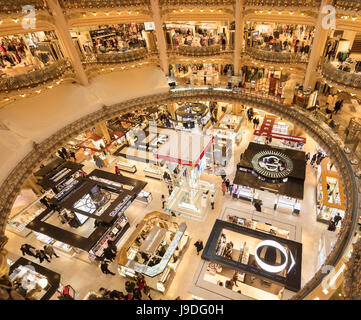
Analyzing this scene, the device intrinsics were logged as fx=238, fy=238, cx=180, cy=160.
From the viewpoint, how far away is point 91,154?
2502 cm

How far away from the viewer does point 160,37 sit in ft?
72.2

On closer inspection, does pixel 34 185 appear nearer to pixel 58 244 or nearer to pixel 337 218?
pixel 58 244

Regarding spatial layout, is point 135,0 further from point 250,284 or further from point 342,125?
A: point 250,284

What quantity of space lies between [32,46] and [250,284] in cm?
2797

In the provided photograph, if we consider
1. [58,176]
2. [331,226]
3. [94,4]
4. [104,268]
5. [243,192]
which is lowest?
[243,192]

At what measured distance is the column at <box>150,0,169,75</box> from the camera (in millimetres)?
20208

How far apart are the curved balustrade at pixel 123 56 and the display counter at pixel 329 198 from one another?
18.4 metres

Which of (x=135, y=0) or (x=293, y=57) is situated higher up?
(x=135, y=0)

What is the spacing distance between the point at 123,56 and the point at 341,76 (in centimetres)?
1731

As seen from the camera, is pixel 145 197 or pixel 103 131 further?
pixel 103 131

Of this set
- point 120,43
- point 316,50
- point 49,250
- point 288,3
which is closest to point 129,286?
point 49,250

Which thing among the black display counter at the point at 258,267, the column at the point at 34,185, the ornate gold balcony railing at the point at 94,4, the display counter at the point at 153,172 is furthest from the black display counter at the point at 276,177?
the column at the point at 34,185
